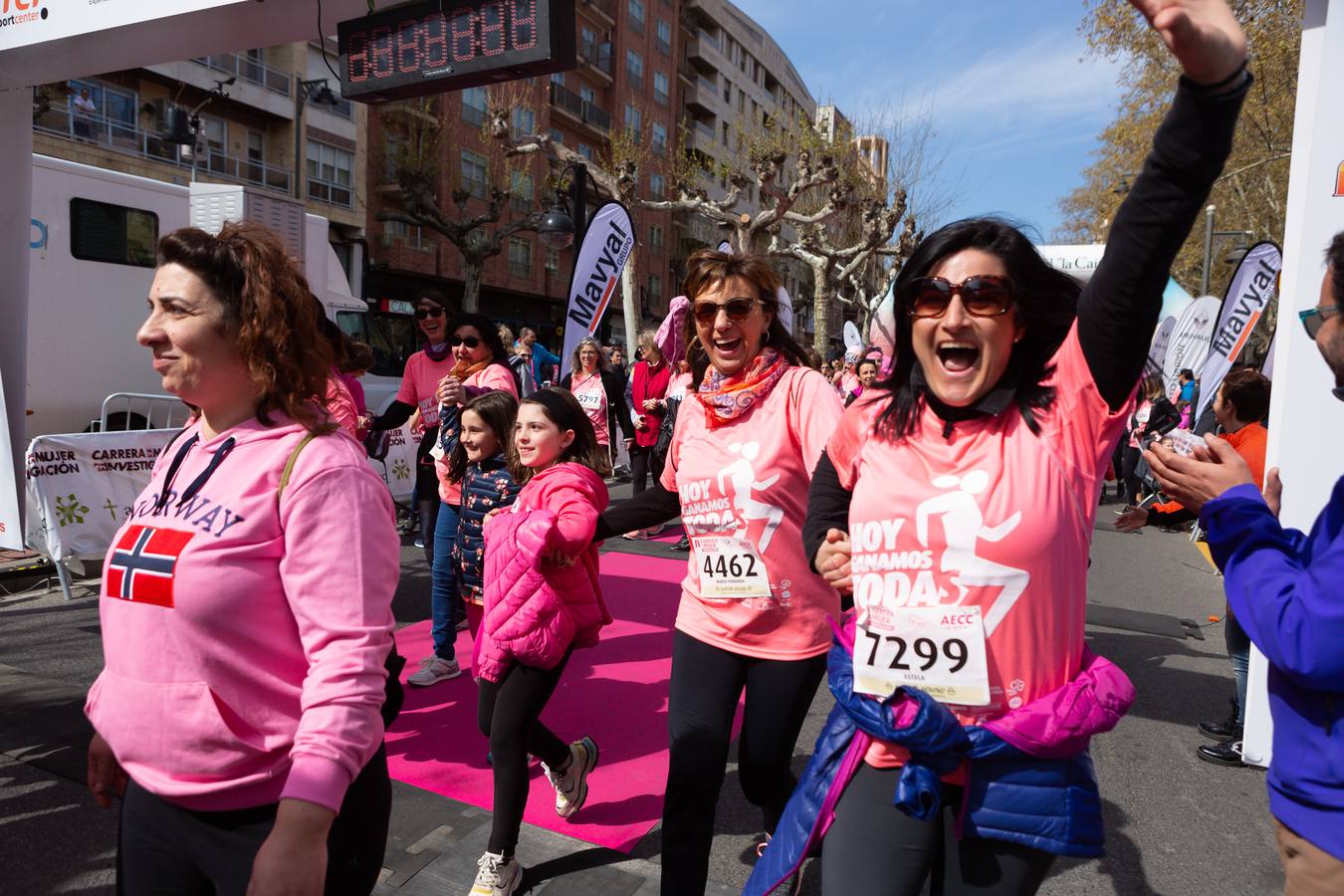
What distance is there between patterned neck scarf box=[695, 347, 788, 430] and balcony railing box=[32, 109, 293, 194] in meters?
21.0

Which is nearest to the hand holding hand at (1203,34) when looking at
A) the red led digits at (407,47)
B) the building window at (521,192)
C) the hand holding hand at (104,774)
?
the hand holding hand at (104,774)

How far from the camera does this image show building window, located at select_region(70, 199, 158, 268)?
30.5ft

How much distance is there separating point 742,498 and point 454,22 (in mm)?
3161

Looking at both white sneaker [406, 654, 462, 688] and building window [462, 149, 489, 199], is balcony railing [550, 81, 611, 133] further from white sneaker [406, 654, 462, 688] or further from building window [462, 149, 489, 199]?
white sneaker [406, 654, 462, 688]

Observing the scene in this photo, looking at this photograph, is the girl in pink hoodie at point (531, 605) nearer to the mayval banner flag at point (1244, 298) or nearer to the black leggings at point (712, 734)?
the black leggings at point (712, 734)

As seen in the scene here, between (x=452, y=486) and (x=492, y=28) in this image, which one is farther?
(x=452, y=486)

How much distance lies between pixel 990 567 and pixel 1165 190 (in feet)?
2.25

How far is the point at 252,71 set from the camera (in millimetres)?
26516

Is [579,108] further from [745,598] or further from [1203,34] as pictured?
[1203,34]

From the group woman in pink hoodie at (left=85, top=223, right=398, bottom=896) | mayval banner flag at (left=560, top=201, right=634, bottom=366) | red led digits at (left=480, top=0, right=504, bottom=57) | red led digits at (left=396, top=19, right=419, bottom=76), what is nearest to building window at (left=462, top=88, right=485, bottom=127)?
mayval banner flag at (left=560, top=201, right=634, bottom=366)

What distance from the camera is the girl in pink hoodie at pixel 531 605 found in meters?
2.75

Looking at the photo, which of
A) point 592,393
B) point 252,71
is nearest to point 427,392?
point 592,393

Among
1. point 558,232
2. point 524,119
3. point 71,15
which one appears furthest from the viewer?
point 524,119

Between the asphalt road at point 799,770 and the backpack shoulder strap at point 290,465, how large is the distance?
6.18 ft
